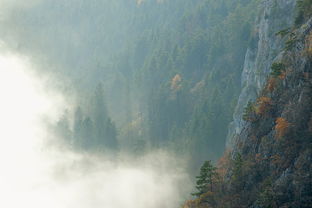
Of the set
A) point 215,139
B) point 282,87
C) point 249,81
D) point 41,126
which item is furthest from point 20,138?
point 282,87

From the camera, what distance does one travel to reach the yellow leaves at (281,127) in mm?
45719

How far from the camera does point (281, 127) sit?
151ft

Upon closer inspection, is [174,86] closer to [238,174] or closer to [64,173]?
[64,173]

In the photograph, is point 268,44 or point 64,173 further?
point 64,173

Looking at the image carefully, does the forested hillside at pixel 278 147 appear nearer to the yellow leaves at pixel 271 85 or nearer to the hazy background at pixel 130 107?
the yellow leaves at pixel 271 85

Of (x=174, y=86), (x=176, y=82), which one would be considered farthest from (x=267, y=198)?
(x=176, y=82)

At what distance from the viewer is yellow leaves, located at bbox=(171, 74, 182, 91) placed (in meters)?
134

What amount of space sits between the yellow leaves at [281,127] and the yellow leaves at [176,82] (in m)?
86.1

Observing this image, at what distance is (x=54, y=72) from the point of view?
181750 millimetres

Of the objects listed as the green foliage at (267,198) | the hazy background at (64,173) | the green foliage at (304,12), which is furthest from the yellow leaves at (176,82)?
the green foliage at (267,198)

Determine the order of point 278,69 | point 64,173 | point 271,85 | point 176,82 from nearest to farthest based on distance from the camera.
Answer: point 278,69
point 271,85
point 64,173
point 176,82

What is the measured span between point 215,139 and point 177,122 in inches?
812

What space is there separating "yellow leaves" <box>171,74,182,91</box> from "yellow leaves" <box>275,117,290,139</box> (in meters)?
86.1

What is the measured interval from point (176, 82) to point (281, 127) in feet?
298
